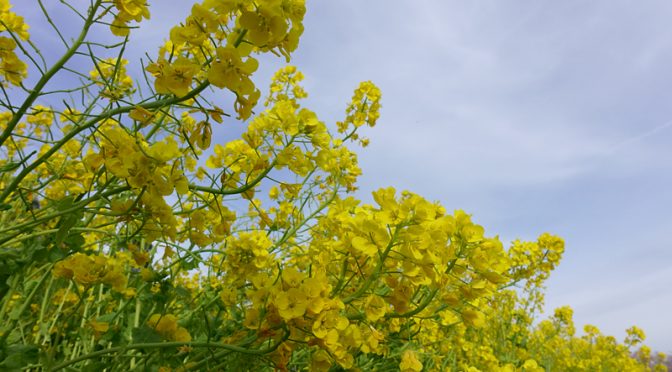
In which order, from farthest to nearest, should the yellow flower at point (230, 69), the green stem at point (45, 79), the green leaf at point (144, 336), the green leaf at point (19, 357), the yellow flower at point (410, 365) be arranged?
the yellow flower at point (410, 365) < the green leaf at point (144, 336) < the green leaf at point (19, 357) < the green stem at point (45, 79) < the yellow flower at point (230, 69)

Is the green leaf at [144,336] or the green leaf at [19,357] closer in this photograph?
the green leaf at [19,357]

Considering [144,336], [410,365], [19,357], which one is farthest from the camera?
[410,365]

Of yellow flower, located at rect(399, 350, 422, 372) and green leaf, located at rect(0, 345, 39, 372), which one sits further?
yellow flower, located at rect(399, 350, 422, 372)

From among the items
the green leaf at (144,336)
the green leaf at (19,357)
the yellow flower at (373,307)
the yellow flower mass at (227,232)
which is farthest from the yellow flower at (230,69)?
the green leaf at (19,357)

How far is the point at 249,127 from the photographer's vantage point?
1737mm

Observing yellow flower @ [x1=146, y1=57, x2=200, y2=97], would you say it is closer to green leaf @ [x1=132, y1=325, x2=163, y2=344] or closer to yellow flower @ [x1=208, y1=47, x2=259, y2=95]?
yellow flower @ [x1=208, y1=47, x2=259, y2=95]

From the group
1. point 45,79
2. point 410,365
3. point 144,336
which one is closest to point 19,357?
point 144,336

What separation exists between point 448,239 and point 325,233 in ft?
2.46

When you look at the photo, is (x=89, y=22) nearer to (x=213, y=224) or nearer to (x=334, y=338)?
(x=213, y=224)

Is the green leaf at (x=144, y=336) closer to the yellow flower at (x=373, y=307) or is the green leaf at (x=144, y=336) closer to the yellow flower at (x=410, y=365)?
the yellow flower at (x=373, y=307)

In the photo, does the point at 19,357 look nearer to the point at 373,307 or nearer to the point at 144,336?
the point at 144,336

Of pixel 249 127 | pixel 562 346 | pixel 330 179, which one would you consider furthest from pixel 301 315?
pixel 562 346

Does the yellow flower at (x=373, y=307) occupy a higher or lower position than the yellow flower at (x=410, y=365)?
higher

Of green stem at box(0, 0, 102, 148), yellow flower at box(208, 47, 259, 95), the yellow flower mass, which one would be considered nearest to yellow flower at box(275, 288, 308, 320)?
the yellow flower mass
